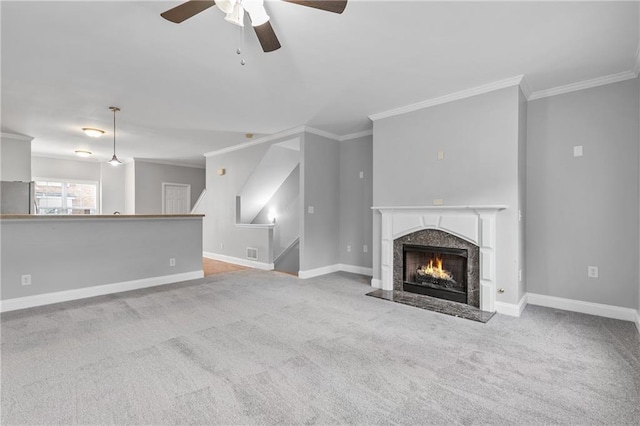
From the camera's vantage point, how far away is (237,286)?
15.4 ft

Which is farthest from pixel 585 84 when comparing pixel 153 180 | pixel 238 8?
pixel 153 180

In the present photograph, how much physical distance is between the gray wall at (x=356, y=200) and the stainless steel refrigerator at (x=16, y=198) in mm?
5353

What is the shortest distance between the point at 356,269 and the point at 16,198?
5.85 m

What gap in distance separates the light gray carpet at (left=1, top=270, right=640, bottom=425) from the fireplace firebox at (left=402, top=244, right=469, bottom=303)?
0.61 m

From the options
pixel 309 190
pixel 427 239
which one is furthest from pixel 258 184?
pixel 427 239

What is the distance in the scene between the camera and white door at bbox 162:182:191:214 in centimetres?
930

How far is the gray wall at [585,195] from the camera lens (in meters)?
3.28

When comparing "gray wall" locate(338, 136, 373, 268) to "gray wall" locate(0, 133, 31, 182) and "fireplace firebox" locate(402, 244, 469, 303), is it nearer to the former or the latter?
"fireplace firebox" locate(402, 244, 469, 303)

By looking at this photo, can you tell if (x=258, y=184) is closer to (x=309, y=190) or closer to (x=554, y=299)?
(x=309, y=190)

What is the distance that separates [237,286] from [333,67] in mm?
3327

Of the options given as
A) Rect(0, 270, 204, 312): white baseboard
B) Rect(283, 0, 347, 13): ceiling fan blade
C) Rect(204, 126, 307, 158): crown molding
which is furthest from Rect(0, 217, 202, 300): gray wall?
Rect(283, 0, 347, 13): ceiling fan blade

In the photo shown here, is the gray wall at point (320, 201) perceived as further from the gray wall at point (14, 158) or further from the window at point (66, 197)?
the window at point (66, 197)

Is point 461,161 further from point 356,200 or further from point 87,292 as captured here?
point 87,292

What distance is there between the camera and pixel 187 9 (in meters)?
1.94
